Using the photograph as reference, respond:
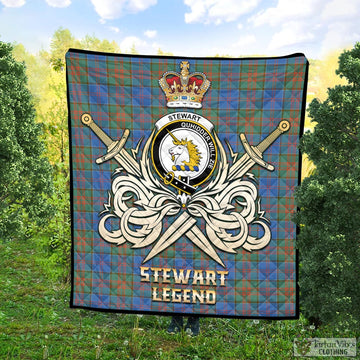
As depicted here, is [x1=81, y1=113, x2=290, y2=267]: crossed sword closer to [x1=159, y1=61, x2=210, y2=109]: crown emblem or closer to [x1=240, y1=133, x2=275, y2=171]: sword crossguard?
[x1=240, y1=133, x2=275, y2=171]: sword crossguard

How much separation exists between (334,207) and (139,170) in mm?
2879

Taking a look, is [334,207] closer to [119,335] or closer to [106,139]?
[106,139]

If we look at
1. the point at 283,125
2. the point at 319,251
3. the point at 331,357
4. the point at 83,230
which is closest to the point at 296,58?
the point at 283,125

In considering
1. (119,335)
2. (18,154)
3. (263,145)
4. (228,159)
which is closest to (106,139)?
(18,154)

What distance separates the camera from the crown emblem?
7.31 metres

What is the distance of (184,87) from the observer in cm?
732

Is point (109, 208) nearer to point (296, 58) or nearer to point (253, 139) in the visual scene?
point (253, 139)

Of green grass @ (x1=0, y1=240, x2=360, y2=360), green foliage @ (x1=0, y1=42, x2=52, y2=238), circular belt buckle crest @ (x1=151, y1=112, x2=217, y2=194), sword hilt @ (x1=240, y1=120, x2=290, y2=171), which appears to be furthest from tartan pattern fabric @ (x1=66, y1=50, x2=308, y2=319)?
green foliage @ (x1=0, y1=42, x2=52, y2=238)

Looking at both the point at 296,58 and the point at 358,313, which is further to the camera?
the point at 296,58

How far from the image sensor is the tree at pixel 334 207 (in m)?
6.32

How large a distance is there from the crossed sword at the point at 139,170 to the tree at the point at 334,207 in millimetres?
810

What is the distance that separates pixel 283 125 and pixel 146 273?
121 inches

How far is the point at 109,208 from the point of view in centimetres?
757

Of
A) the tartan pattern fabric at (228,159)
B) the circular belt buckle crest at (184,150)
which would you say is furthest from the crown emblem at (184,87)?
the circular belt buckle crest at (184,150)
